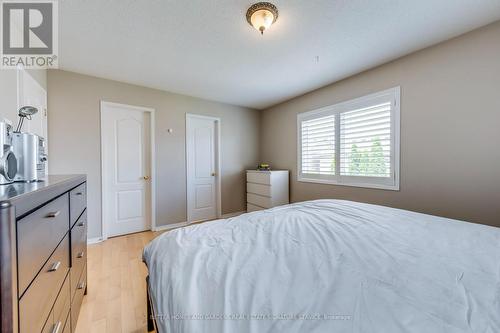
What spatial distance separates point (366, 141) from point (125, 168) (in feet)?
11.6

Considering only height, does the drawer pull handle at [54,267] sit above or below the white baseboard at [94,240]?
above

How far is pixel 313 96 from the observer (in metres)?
3.48

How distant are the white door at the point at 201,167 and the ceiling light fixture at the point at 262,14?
236 centimetres

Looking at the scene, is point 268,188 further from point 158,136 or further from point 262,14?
point 262,14

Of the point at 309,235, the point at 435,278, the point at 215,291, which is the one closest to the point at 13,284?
the point at 215,291

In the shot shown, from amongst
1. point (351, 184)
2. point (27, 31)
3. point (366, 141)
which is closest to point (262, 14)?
point (366, 141)

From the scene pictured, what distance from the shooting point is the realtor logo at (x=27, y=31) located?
5.38ft

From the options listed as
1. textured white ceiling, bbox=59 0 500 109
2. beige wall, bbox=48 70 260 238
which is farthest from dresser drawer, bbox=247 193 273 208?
textured white ceiling, bbox=59 0 500 109

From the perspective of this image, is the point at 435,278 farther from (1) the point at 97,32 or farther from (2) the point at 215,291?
(1) the point at 97,32

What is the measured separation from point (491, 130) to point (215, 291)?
8.72ft

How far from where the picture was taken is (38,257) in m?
0.78

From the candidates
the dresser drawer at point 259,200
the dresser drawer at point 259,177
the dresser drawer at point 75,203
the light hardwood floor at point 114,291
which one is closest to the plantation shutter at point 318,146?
the dresser drawer at point 259,177

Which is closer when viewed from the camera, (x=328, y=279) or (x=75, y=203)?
(x=328, y=279)

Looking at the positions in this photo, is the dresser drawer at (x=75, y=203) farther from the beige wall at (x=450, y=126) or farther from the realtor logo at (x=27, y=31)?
the beige wall at (x=450, y=126)
